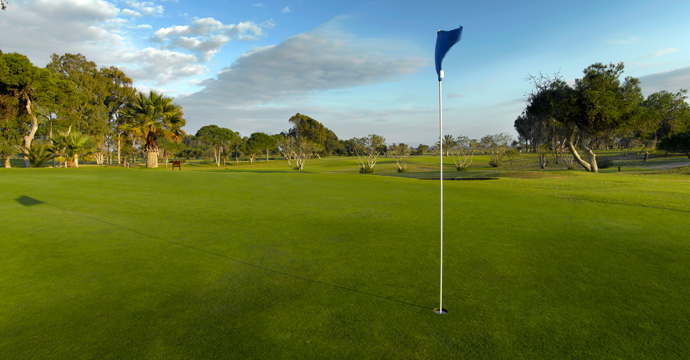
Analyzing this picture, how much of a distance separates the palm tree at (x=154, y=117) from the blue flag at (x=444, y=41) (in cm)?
3764

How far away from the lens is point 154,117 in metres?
35.0

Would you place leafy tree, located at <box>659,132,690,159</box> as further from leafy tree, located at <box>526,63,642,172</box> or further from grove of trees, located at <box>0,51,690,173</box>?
leafy tree, located at <box>526,63,642,172</box>

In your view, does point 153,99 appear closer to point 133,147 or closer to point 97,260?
point 97,260

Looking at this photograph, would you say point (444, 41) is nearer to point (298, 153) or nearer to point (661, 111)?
point (661, 111)

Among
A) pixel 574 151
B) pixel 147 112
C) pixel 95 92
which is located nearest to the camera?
pixel 574 151

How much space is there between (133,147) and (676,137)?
94197 mm

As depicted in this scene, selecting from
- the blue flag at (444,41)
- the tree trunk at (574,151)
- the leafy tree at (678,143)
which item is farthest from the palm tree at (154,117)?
the leafy tree at (678,143)

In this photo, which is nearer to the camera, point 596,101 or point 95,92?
point 596,101

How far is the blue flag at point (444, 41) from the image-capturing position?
4242 mm

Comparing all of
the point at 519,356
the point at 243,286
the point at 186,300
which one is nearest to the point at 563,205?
the point at 519,356

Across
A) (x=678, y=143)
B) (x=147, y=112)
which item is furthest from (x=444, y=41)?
(x=678, y=143)

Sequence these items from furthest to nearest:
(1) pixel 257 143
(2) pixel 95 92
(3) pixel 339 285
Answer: (1) pixel 257 143 → (2) pixel 95 92 → (3) pixel 339 285

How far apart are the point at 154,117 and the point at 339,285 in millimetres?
37755

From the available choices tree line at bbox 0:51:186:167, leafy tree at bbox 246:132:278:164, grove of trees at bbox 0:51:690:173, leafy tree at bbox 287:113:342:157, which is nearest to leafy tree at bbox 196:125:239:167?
leafy tree at bbox 246:132:278:164
